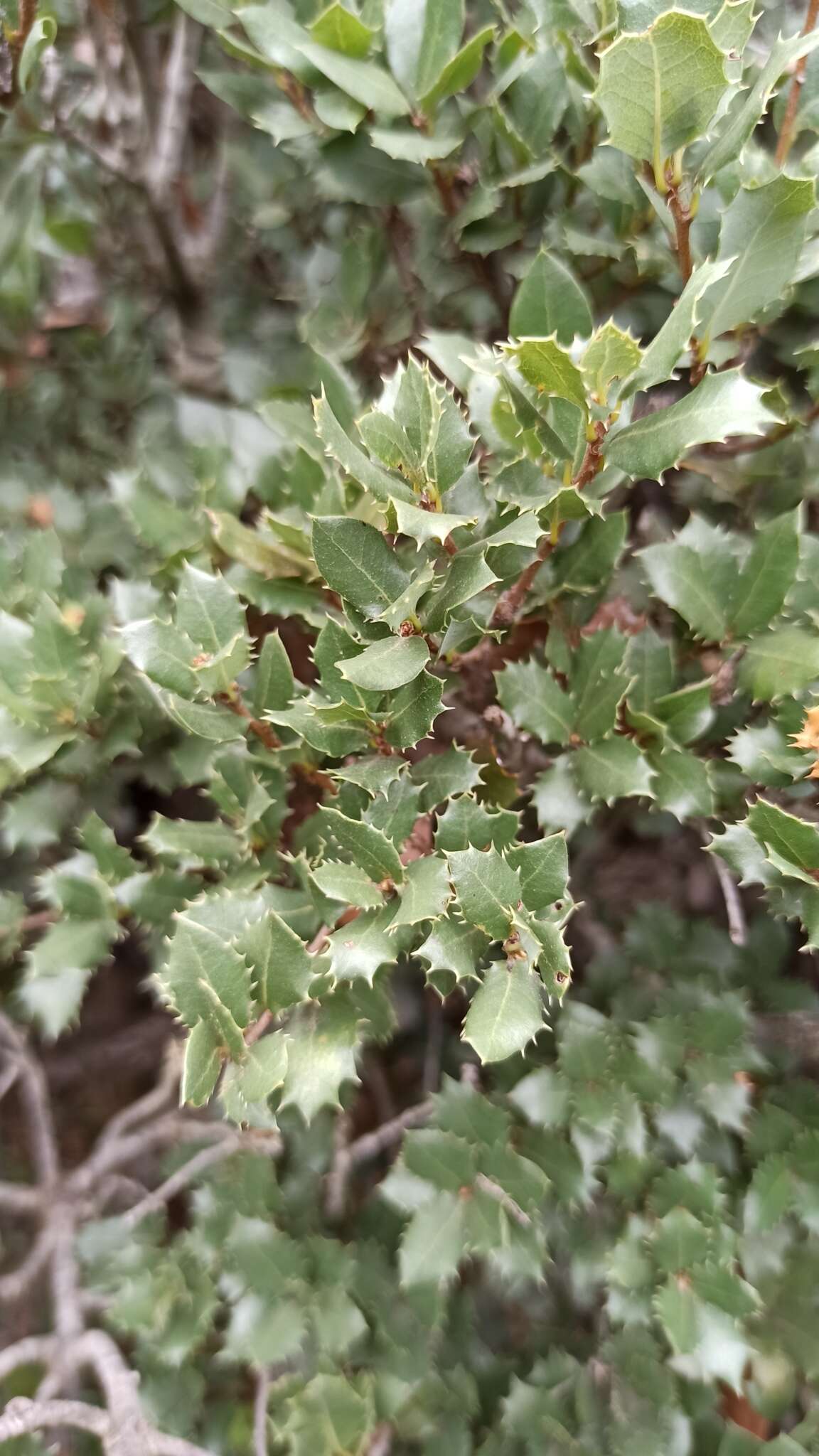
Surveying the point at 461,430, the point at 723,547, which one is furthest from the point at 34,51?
the point at 723,547

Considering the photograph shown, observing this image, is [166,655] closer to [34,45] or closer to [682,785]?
[682,785]

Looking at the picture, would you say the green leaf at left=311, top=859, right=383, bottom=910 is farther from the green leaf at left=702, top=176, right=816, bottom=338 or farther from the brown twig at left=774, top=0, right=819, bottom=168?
the brown twig at left=774, top=0, right=819, bottom=168

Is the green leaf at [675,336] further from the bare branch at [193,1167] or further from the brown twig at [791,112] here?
the bare branch at [193,1167]

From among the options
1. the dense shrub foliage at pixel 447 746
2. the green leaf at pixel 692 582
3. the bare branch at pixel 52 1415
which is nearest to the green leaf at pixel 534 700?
the dense shrub foliage at pixel 447 746

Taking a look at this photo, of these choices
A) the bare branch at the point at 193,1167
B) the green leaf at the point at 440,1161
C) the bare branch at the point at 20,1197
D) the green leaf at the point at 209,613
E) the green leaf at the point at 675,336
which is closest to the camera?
the green leaf at the point at 675,336

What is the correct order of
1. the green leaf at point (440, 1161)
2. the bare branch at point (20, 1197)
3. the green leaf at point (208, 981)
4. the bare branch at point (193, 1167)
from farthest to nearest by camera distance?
the bare branch at point (20, 1197), the bare branch at point (193, 1167), the green leaf at point (440, 1161), the green leaf at point (208, 981)

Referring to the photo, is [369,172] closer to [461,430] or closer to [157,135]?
[461,430]

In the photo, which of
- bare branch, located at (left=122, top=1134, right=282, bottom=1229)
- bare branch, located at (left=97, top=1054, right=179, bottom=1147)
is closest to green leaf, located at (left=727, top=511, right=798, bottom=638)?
bare branch, located at (left=122, top=1134, right=282, bottom=1229)
